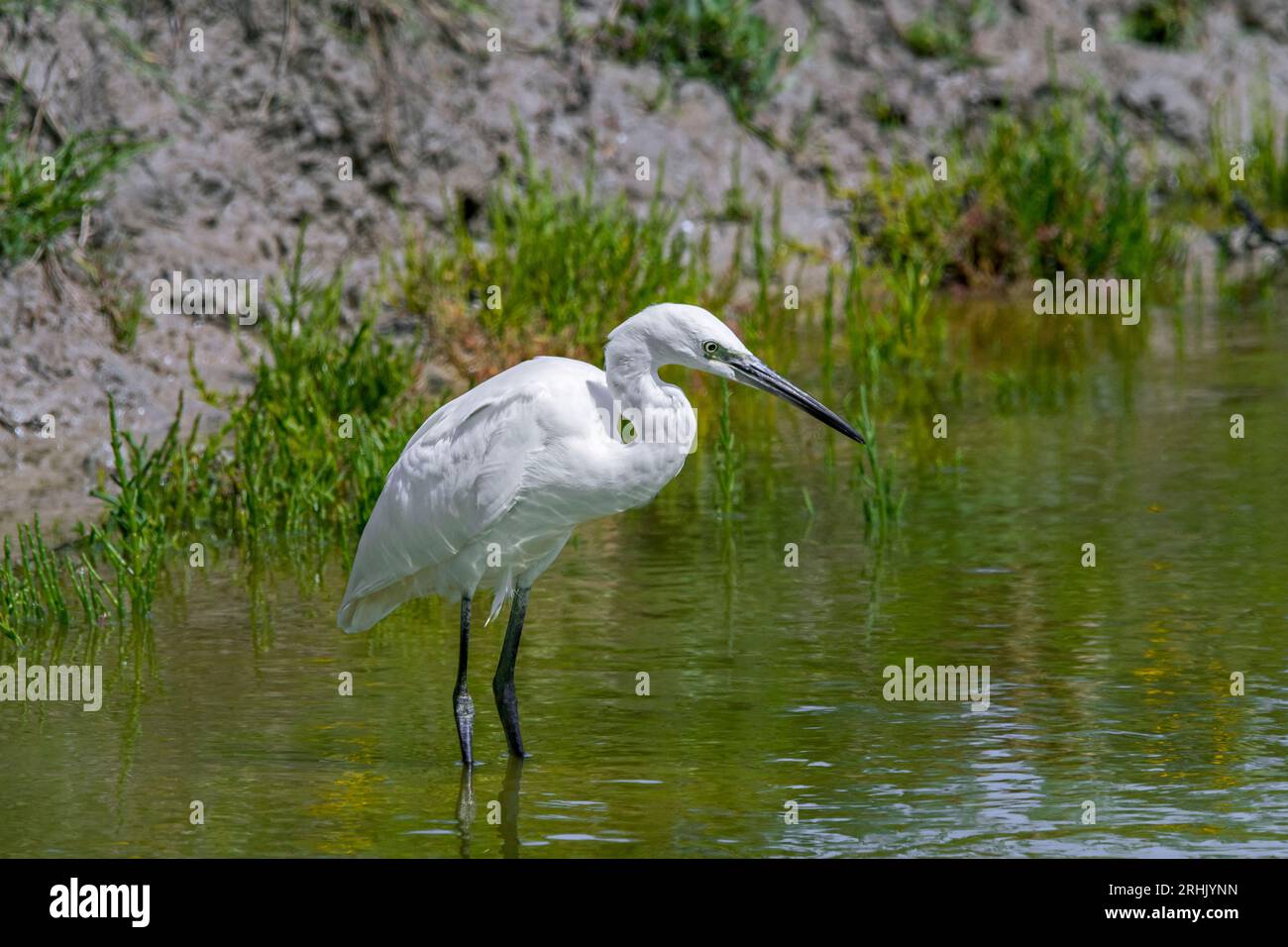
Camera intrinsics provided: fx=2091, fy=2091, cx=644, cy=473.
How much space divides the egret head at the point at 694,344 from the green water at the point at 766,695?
3.61 ft

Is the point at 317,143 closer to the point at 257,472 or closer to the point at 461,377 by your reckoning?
the point at 461,377

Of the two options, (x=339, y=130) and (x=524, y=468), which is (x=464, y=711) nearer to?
(x=524, y=468)

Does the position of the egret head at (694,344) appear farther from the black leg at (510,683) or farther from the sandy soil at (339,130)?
Answer: the sandy soil at (339,130)

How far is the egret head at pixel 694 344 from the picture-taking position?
5.84 meters

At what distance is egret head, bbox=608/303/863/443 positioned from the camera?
5836mm

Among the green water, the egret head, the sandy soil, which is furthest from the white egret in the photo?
the sandy soil

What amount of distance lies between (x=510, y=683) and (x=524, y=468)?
0.73 m

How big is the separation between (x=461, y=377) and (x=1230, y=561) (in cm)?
459

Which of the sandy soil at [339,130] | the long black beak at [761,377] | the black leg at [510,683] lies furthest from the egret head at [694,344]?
the sandy soil at [339,130]

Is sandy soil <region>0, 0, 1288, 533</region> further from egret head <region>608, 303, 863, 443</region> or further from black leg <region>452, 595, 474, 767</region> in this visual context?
egret head <region>608, 303, 863, 443</region>

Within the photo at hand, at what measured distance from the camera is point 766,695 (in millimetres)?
6562

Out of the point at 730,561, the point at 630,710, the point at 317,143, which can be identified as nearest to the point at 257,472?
the point at 730,561

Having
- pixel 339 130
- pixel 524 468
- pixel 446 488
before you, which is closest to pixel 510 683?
pixel 446 488

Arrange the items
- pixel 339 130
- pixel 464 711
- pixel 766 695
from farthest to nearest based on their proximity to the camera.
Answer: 1. pixel 339 130
2. pixel 766 695
3. pixel 464 711
